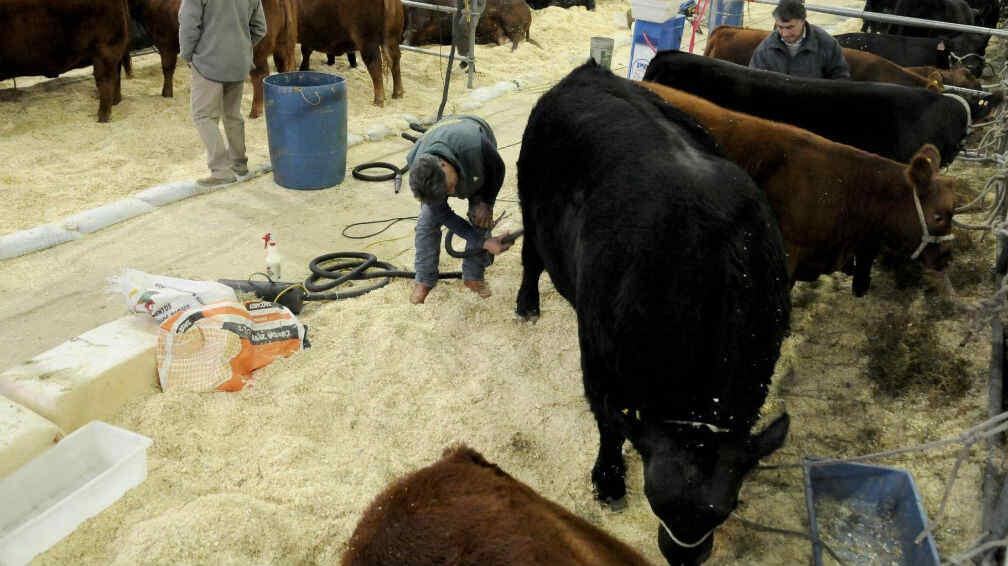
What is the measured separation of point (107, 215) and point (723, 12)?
276 inches

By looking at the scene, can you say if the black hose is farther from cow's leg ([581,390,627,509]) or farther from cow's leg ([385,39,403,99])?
cow's leg ([385,39,403,99])

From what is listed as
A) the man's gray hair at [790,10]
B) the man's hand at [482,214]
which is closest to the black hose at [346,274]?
the man's hand at [482,214]

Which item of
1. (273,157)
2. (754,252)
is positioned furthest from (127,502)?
(273,157)

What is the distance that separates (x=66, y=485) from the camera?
3008mm

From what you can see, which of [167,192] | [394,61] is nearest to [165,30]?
[394,61]

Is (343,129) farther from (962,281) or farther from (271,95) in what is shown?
(962,281)

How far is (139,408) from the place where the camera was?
11.2 ft

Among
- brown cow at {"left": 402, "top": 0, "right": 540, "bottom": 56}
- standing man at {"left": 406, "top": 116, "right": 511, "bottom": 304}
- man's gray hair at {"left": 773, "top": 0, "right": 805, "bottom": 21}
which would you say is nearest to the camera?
standing man at {"left": 406, "top": 116, "right": 511, "bottom": 304}

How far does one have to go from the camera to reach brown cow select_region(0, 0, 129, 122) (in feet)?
22.5

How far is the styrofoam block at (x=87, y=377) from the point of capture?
3174 millimetres

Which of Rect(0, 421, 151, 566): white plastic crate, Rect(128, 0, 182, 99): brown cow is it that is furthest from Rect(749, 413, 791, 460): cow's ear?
Rect(128, 0, 182, 99): brown cow

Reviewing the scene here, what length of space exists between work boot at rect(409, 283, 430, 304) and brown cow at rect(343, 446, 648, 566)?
2835 mm

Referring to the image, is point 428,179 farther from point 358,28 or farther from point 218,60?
point 358,28

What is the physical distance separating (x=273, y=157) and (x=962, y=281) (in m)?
5.30
